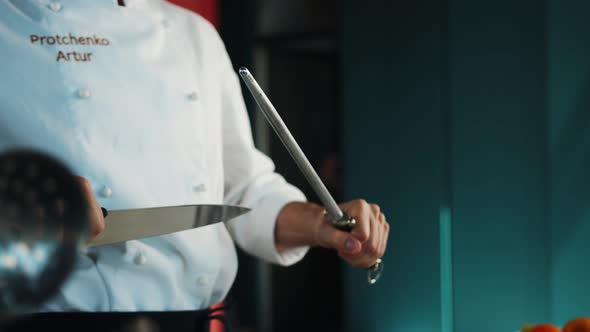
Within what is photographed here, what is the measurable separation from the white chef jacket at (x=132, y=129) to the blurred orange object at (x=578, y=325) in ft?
1.08

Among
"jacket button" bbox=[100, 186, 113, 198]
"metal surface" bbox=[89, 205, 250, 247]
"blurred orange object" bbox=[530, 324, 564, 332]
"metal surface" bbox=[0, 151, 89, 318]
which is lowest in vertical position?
"blurred orange object" bbox=[530, 324, 564, 332]

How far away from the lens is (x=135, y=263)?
0.62m

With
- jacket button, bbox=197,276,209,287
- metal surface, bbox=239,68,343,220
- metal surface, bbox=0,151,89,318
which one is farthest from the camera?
jacket button, bbox=197,276,209,287

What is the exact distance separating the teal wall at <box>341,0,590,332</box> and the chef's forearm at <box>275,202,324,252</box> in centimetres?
13

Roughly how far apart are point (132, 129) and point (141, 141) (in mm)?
15

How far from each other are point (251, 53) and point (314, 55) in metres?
0.43

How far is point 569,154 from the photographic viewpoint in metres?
0.54

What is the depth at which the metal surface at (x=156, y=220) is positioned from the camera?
53 cm

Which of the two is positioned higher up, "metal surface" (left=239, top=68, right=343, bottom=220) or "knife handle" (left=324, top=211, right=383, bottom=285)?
"metal surface" (left=239, top=68, right=343, bottom=220)

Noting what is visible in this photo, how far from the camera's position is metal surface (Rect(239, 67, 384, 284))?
1.42 feet

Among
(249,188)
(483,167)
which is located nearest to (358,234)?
(483,167)

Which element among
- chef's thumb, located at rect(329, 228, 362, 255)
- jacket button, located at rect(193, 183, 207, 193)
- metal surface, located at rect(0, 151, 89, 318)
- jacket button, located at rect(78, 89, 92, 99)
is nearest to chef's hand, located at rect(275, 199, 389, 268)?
chef's thumb, located at rect(329, 228, 362, 255)

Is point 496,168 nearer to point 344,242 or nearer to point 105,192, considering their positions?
point 344,242

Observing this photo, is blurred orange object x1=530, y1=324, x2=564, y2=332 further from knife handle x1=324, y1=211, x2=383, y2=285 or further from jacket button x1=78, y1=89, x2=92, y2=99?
jacket button x1=78, y1=89, x2=92, y2=99
